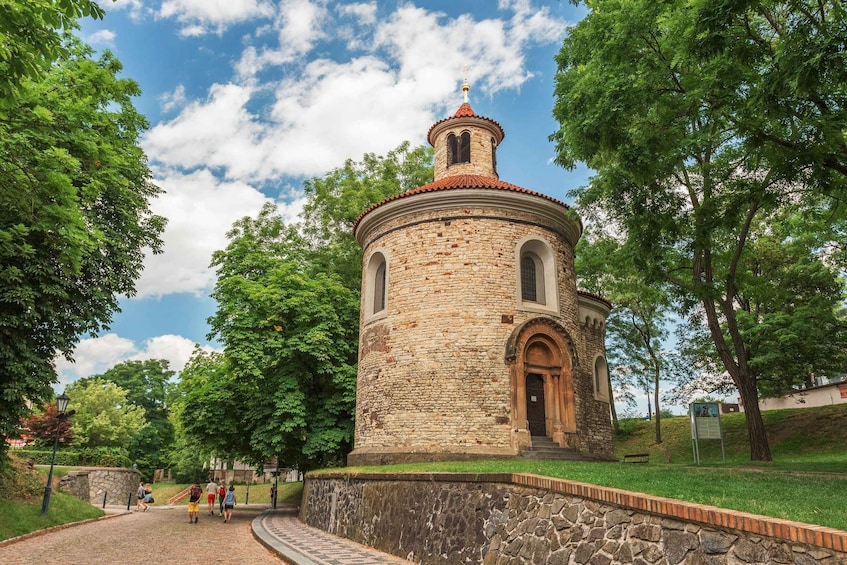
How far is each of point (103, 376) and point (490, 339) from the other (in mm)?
62457

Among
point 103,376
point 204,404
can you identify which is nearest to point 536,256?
point 204,404

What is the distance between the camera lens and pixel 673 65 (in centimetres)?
919

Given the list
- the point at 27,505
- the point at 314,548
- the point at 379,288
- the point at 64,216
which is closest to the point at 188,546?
the point at 314,548

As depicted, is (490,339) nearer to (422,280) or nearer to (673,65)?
(422,280)

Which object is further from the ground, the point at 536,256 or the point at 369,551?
the point at 536,256

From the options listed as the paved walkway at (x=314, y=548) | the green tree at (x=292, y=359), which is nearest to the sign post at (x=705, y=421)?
the paved walkway at (x=314, y=548)

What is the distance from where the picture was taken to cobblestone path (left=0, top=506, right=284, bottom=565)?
34.4ft

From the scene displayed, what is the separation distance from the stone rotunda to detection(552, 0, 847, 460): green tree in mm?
3445

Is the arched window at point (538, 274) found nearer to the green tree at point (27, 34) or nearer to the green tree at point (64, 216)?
the green tree at point (64, 216)

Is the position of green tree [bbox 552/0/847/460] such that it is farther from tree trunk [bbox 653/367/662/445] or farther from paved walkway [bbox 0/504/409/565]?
tree trunk [bbox 653/367/662/445]

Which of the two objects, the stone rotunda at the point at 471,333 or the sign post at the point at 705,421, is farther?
the stone rotunda at the point at 471,333

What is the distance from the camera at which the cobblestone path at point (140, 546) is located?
10.5m

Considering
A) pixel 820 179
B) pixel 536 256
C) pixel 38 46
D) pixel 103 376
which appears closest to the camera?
pixel 38 46

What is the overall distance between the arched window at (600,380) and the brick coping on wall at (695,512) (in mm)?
12771
